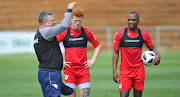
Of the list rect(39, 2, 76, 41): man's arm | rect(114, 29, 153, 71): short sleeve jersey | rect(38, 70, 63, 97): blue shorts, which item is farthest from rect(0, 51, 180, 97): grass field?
rect(39, 2, 76, 41): man's arm

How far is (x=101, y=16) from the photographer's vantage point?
1093 inches

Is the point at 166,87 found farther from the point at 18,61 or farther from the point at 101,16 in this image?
the point at 101,16

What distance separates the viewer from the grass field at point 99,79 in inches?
434

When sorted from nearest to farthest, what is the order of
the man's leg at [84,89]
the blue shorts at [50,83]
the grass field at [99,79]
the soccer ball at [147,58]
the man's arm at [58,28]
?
Result: 1. the man's arm at [58,28]
2. the blue shorts at [50,83]
3. the man's leg at [84,89]
4. the soccer ball at [147,58]
5. the grass field at [99,79]

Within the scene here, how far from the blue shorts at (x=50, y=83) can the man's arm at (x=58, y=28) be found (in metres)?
0.58

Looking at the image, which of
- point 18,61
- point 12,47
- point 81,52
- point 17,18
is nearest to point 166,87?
point 81,52

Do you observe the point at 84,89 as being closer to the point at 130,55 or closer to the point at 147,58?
the point at 130,55

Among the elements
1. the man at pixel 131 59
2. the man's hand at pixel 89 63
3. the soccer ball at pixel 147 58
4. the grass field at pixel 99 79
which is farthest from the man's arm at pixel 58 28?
the grass field at pixel 99 79

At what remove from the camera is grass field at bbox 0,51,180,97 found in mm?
11016

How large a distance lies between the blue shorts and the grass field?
4300mm

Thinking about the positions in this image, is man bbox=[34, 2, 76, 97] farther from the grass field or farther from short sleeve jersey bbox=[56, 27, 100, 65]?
the grass field

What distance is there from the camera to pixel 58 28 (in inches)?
238

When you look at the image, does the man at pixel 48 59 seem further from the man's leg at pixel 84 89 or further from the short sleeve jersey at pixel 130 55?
the short sleeve jersey at pixel 130 55

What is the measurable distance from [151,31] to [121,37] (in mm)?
18537
